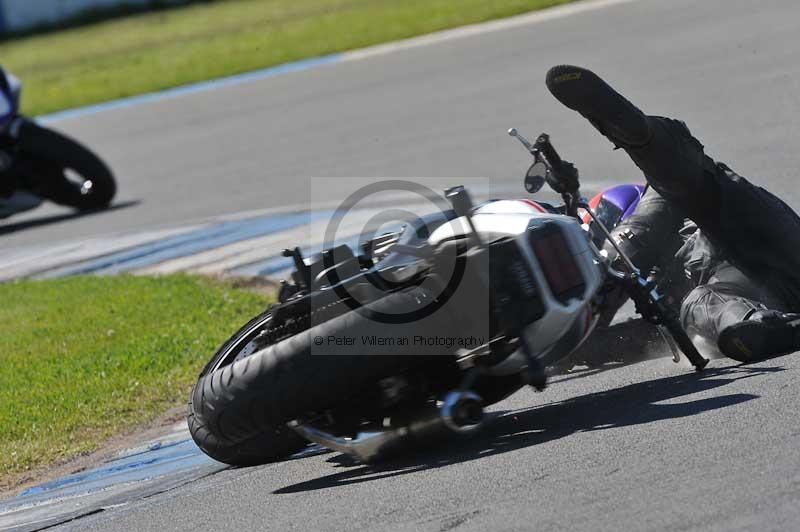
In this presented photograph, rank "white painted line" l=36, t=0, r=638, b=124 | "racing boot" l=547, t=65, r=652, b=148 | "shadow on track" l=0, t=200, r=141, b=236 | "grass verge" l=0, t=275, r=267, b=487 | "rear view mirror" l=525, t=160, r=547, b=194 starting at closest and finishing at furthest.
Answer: "racing boot" l=547, t=65, r=652, b=148 < "rear view mirror" l=525, t=160, r=547, b=194 < "grass verge" l=0, t=275, r=267, b=487 < "shadow on track" l=0, t=200, r=141, b=236 < "white painted line" l=36, t=0, r=638, b=124

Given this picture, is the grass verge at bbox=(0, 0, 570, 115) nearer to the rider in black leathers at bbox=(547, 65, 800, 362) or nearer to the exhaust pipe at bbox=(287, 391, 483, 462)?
the rider in black leathers at bbox=(547, 65, 800, 362)

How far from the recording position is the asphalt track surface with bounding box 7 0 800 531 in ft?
13.1

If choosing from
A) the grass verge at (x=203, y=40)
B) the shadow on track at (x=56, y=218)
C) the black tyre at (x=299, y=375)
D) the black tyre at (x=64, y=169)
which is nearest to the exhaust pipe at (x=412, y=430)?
the black tyre at (x=299, y=375)

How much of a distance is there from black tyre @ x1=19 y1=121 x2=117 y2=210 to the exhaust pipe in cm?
723

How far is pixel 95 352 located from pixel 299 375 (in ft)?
11.3

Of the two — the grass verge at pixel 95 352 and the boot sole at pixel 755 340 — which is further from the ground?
the boot sole at pixel 755 340

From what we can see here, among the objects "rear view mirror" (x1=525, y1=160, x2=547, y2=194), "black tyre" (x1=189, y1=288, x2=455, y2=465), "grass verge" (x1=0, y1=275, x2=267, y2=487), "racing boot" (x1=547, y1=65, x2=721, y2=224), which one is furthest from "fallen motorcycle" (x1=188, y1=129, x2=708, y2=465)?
"grass verge" (x1=0, y1=275, x2=267, y2=487)

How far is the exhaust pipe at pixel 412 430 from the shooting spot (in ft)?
14.8

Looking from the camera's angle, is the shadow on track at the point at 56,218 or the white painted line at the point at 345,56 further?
the white painted line at the point at 345,56

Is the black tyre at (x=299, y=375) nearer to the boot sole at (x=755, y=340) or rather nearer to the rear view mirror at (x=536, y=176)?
the rear view mirror at (x=536, y=176)

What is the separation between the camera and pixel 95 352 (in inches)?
299

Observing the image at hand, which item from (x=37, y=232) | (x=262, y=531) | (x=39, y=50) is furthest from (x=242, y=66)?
(x=262, y=531)

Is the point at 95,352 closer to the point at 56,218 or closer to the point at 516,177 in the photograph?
the point at 516,177

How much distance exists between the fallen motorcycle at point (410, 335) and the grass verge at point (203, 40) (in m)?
12.2
